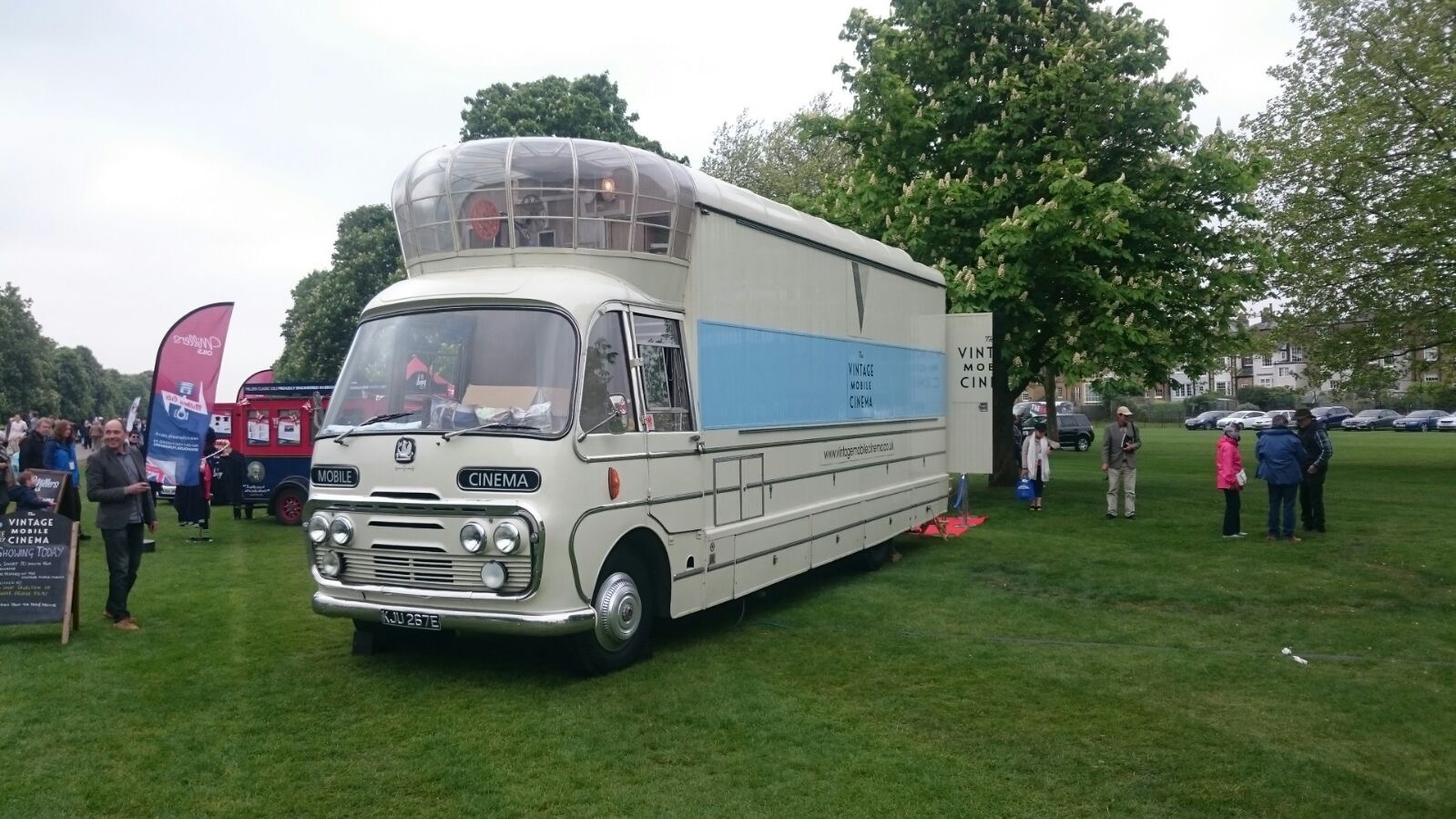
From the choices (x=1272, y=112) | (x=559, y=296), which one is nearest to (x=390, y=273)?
(x=1272, y=112)

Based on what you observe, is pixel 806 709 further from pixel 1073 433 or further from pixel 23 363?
pixel 23 363

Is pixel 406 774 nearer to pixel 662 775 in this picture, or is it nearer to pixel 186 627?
pixel 662 775

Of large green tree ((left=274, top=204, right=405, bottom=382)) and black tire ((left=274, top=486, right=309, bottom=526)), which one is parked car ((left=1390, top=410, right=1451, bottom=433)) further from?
black tire ((left=274, top=486, right=309, bottom=526))

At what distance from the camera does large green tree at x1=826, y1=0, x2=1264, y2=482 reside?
18906 millimetres

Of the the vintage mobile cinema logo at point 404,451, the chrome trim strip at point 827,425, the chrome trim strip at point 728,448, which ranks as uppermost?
the chrome trim strip at point 827,425

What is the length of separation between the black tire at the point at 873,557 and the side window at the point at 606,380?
5320mm

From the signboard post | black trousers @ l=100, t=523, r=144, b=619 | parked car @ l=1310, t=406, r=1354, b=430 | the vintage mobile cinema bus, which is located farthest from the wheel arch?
parked car @ l=1310, t=406, r=1354, b=430

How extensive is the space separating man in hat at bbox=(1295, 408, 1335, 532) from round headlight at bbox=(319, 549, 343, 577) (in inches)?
530

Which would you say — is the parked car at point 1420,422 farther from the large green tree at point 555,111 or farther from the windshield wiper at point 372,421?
the windshield wiper at point 372,421

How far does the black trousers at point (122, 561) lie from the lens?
9156 mm

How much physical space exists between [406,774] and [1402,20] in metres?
29.5

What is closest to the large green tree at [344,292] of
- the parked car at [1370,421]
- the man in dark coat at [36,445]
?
the man in dark coat at [36,445]

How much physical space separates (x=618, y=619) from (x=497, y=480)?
1355 mm

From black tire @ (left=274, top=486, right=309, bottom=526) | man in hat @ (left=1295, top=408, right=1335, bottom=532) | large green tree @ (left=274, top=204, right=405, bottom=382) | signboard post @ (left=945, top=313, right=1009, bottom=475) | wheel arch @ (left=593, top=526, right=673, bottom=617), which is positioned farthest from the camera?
large green tree @ (left=274, top=204, right=405, bottom=382)
